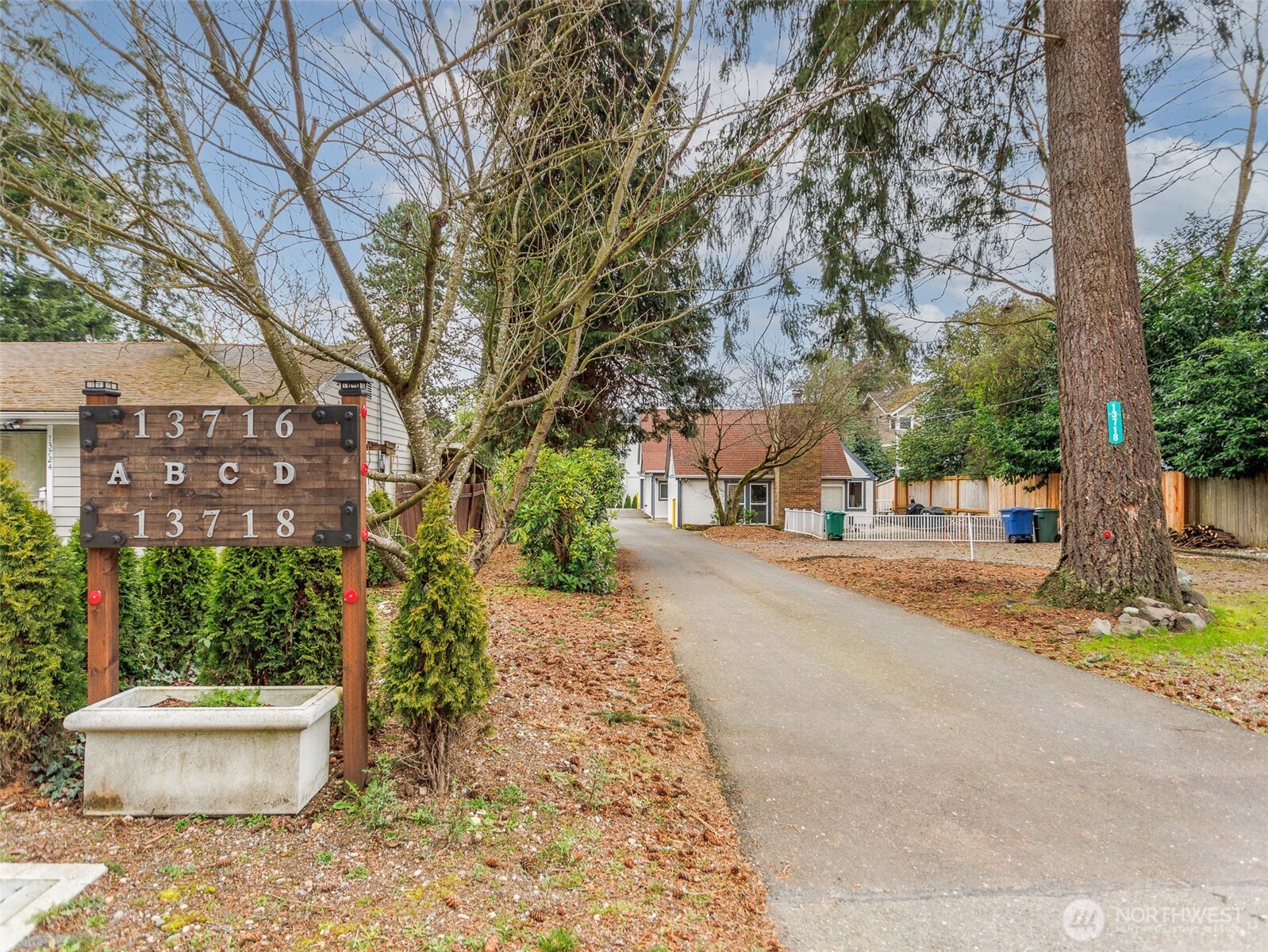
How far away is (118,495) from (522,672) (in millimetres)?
2892

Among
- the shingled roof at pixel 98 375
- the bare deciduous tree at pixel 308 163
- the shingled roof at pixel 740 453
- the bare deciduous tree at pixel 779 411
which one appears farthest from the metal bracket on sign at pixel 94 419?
the shingled roof at pixel 740 453

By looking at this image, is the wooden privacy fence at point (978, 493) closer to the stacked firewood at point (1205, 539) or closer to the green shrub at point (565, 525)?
the stacked firewood at point (1205, 539)

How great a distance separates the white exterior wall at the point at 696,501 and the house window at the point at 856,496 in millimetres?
5774

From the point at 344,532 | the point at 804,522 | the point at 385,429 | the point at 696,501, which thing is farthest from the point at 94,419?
the point at 696,501

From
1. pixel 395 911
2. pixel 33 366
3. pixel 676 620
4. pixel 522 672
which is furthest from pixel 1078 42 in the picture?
pixel 33 366

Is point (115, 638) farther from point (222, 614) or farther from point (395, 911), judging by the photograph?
point (395, 911)

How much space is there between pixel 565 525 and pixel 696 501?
63.3ft

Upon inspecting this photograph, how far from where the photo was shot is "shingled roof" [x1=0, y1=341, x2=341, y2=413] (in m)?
9.70

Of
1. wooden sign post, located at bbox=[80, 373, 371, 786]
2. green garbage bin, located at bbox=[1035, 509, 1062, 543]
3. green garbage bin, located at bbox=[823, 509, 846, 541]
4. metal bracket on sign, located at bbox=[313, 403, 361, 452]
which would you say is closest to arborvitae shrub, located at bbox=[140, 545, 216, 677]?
wooden sign post, located at bbox=[80, 373, 371, 786]

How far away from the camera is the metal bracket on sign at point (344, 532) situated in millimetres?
2949

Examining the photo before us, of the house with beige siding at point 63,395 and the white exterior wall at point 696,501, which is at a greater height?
the house with beige siding at point 63,395

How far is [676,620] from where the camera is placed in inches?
304

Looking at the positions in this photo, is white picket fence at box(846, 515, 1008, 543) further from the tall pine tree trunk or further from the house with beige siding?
the house with beige siding

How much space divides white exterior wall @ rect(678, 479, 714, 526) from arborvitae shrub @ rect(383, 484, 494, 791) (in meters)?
25.2
